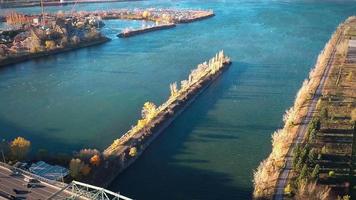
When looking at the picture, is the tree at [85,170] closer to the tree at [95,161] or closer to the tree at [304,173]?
the tree at [95,161]

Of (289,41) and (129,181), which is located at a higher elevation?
(289,41)

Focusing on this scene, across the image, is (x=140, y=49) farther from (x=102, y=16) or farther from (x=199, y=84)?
(x=102, y=16)

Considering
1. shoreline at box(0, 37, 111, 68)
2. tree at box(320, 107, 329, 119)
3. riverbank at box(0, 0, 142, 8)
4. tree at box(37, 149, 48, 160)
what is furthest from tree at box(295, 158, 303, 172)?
riverbank at box(0, 0, 142, 8)

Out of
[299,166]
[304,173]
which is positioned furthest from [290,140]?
[304,173]

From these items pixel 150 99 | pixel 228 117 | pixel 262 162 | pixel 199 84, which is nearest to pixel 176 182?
pixel 262 162

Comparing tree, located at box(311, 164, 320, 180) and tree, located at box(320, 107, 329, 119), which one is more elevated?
tree, located at box(320, 107, 329, 119)

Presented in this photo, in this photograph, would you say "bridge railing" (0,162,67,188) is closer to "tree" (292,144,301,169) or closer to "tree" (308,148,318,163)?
"tree" (292,144,301,169)
